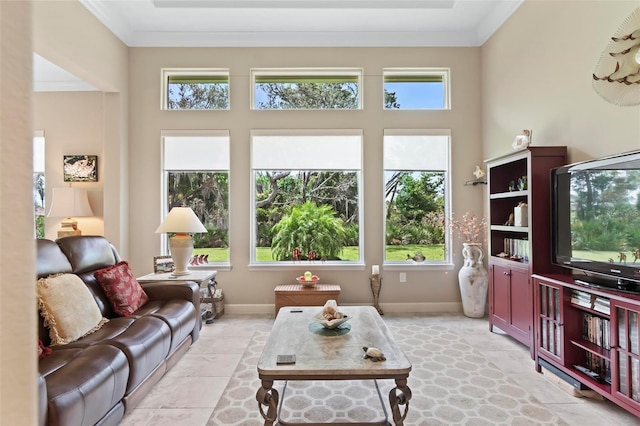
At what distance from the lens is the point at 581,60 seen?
115 inches

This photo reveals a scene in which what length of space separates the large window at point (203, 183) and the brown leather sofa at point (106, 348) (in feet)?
4.36

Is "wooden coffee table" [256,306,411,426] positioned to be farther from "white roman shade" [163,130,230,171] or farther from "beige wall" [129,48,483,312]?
"white roman shade" [163,130,230,171]

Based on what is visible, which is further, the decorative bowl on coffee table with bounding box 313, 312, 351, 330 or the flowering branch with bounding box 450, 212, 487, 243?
the flowering branch with bounding box 450, 212, 487, 243

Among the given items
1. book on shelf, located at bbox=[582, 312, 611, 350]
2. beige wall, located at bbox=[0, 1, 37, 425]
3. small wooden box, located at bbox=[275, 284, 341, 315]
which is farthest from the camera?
small wooden box, located at bbox=[275, 284, 341, 315]

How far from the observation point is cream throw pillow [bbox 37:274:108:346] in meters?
2.18

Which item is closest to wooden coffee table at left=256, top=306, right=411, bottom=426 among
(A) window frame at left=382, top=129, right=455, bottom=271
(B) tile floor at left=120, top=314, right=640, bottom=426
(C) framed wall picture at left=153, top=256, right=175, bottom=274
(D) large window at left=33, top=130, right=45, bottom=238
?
(B) tile floor at left=120, top=314, right=640, bottom=426

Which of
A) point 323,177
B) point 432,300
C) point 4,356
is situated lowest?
point 432,300

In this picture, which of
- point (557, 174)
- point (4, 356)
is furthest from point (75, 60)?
point (557, 174)

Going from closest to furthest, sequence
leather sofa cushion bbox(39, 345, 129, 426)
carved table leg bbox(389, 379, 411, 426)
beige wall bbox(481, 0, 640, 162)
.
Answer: leather sofa cushion bbox(39, 345, 129, 426), carved table leg bbox(389, 379, 411, 426), beige wall bbox(481, 0, 640, 162)

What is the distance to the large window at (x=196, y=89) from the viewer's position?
4645 millimetres

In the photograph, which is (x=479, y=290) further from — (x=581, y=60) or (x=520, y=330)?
(x=581, y=60)

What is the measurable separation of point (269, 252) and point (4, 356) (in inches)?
170

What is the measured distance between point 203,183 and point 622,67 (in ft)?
14.5

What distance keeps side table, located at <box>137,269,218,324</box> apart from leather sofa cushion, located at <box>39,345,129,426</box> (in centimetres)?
137
